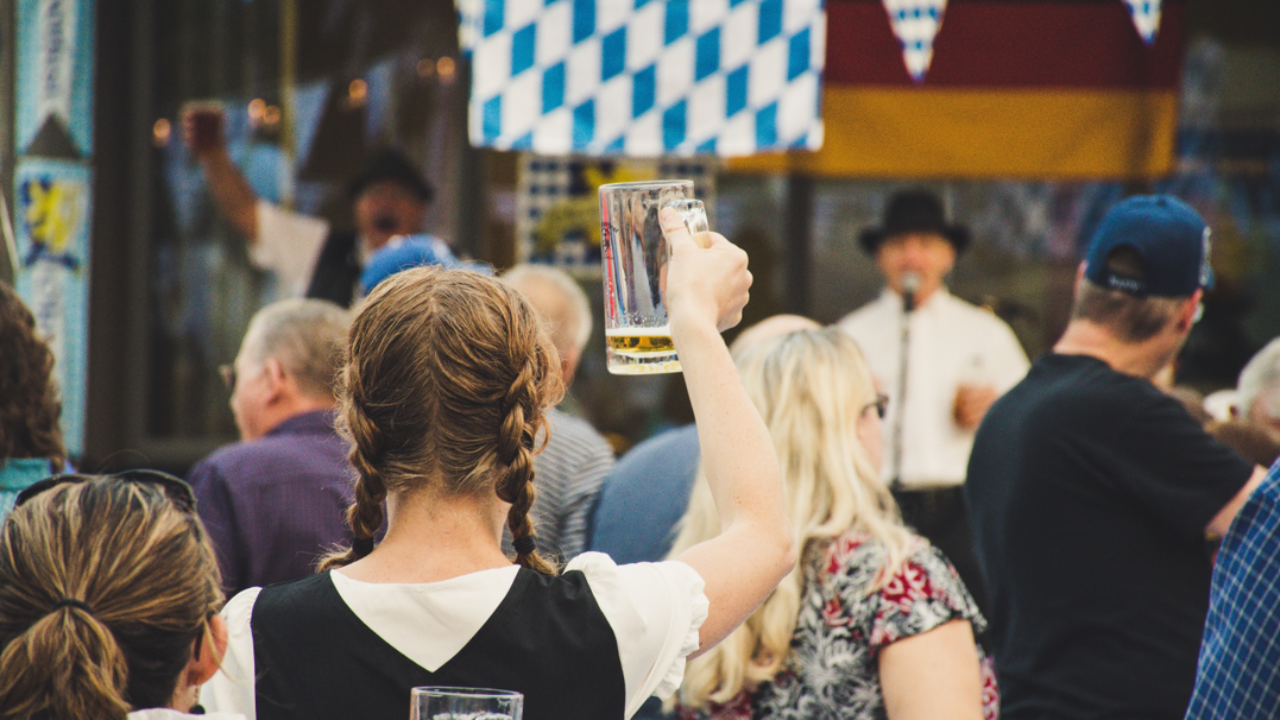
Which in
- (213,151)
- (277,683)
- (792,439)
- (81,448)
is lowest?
(81,448)

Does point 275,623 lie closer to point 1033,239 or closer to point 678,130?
point 678,130

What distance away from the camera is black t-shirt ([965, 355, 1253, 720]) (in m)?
2.62

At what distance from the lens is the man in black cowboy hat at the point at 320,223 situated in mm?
5379

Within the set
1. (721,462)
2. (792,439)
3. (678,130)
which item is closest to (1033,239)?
(678,130)

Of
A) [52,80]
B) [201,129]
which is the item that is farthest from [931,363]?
[52,80]

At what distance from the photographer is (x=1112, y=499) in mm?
2707

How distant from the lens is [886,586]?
2.30 m

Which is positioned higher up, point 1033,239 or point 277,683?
point 1033,239

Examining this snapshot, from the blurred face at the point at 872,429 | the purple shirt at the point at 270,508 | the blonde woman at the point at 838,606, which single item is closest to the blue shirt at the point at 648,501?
the blonde woman at the point at 838,606

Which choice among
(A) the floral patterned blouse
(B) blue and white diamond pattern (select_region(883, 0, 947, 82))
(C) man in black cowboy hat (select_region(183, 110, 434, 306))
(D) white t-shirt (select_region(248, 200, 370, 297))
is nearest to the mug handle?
(A) the floral patterned blouse

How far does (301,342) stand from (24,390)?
0.84 m

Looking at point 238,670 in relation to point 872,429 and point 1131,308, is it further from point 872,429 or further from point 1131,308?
point 1131,308

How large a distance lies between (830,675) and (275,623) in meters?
1.23

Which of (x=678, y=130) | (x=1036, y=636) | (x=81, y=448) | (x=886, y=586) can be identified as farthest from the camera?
(x=81, y=448)
